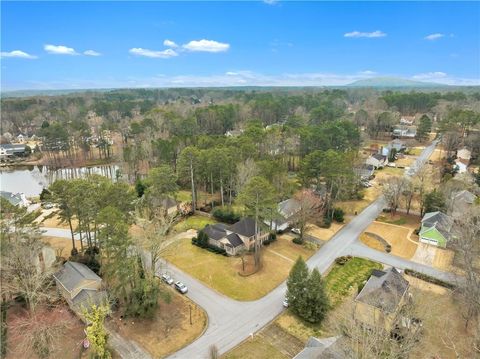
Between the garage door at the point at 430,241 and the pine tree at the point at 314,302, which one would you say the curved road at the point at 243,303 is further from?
the garage door at the point at 430,241

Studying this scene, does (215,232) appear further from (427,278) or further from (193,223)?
(427,278)

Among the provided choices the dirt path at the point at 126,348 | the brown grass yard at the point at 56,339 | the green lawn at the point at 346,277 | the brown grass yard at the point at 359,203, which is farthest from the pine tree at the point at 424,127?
the brown grass yard at the point at 56,339

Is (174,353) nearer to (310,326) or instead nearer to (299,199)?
(310,326)

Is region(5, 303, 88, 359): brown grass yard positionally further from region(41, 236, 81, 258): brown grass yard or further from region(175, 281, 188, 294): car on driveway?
Result: region(41, 236, 81, 258): brown grass yard

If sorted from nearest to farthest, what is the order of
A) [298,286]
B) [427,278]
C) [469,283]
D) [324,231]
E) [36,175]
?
[469,283]
[298,286]
[427,278]
[324,231]
[36,175]

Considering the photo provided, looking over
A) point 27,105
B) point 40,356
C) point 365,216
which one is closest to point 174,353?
point 40,356

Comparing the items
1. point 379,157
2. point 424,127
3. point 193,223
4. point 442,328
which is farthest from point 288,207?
point 424,127
